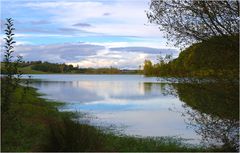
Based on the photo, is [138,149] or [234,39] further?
[138,149]

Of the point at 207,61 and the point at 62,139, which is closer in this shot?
the point at 62,139

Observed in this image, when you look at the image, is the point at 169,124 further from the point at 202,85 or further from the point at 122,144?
the point at 202,85

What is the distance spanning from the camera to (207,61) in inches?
494

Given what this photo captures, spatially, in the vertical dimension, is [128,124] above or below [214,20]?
below

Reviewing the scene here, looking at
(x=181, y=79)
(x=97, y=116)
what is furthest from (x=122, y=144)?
(x=97, y=116)

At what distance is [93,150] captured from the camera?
36.8 ft

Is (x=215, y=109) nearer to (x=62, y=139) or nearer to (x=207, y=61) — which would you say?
(x=207, y=61)

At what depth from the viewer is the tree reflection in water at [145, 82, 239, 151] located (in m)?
11.9

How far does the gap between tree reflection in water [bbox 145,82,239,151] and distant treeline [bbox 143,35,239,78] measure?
35 centimetres

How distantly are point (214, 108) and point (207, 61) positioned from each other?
1.35 metres

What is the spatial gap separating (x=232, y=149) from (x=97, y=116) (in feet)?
62.8

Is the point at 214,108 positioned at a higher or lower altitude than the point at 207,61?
lower

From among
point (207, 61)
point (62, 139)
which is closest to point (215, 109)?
point (207, 61)

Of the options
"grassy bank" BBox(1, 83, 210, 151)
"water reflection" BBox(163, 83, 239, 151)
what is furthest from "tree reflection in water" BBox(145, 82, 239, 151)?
"grassy bank" BBox(1, 83, 210, 151)
